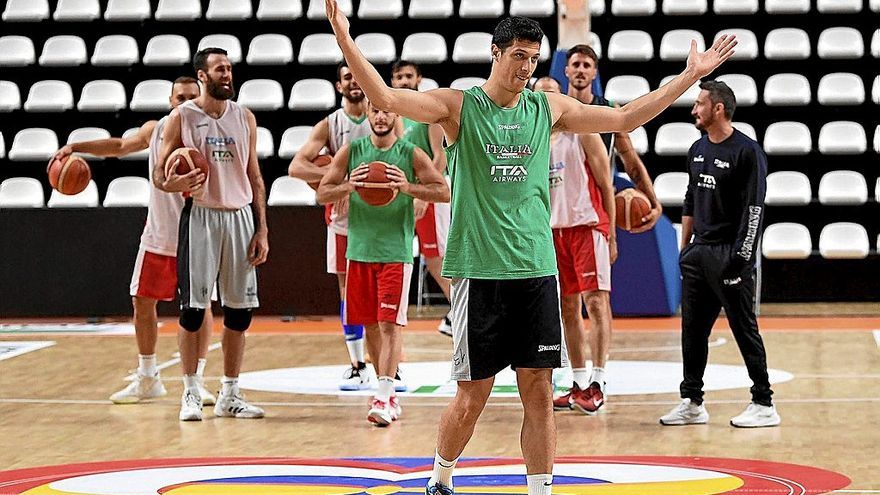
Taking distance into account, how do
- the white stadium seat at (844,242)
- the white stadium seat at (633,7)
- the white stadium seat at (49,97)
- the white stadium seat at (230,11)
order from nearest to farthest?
the white stadium seat at (844,242) < the white stadium seat at (49,97) < the white stadium seat at (633,7) < the white stadium seat at (230,11)

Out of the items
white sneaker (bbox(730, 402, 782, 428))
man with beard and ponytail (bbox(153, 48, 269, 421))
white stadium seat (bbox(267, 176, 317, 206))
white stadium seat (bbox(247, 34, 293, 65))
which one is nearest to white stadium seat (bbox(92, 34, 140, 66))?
white stadium seat (bbox(247, 34, 293, 65))

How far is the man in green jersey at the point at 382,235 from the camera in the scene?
7.56 metres

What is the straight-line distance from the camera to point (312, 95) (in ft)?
50.8

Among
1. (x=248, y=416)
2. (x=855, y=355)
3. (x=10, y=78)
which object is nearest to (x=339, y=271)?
(x=248, y=416)

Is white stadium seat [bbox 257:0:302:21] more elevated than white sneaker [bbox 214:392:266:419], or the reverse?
white stadium seat [bbox 257:0:302:21]

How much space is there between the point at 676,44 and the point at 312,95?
4.16 metres

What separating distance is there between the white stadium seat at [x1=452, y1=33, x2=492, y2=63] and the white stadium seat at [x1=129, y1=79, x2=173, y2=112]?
3.30 meters

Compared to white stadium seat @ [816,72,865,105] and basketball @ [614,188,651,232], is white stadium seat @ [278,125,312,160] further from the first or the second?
basketball @ [614,188,651,232]

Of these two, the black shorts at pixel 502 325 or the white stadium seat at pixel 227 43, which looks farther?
the white stadium seat at pixel 227 43

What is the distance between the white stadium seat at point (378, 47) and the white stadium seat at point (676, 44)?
3.08 m

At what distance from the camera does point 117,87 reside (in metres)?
15.7

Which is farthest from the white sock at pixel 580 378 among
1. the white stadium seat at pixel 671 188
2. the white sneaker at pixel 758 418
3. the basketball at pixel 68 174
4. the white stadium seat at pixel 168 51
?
the white stadium seat at pixel 168 51

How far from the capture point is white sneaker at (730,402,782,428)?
7191 mm

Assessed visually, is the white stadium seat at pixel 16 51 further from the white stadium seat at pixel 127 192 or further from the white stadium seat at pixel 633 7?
the white stadium seat at pixel 633 7
